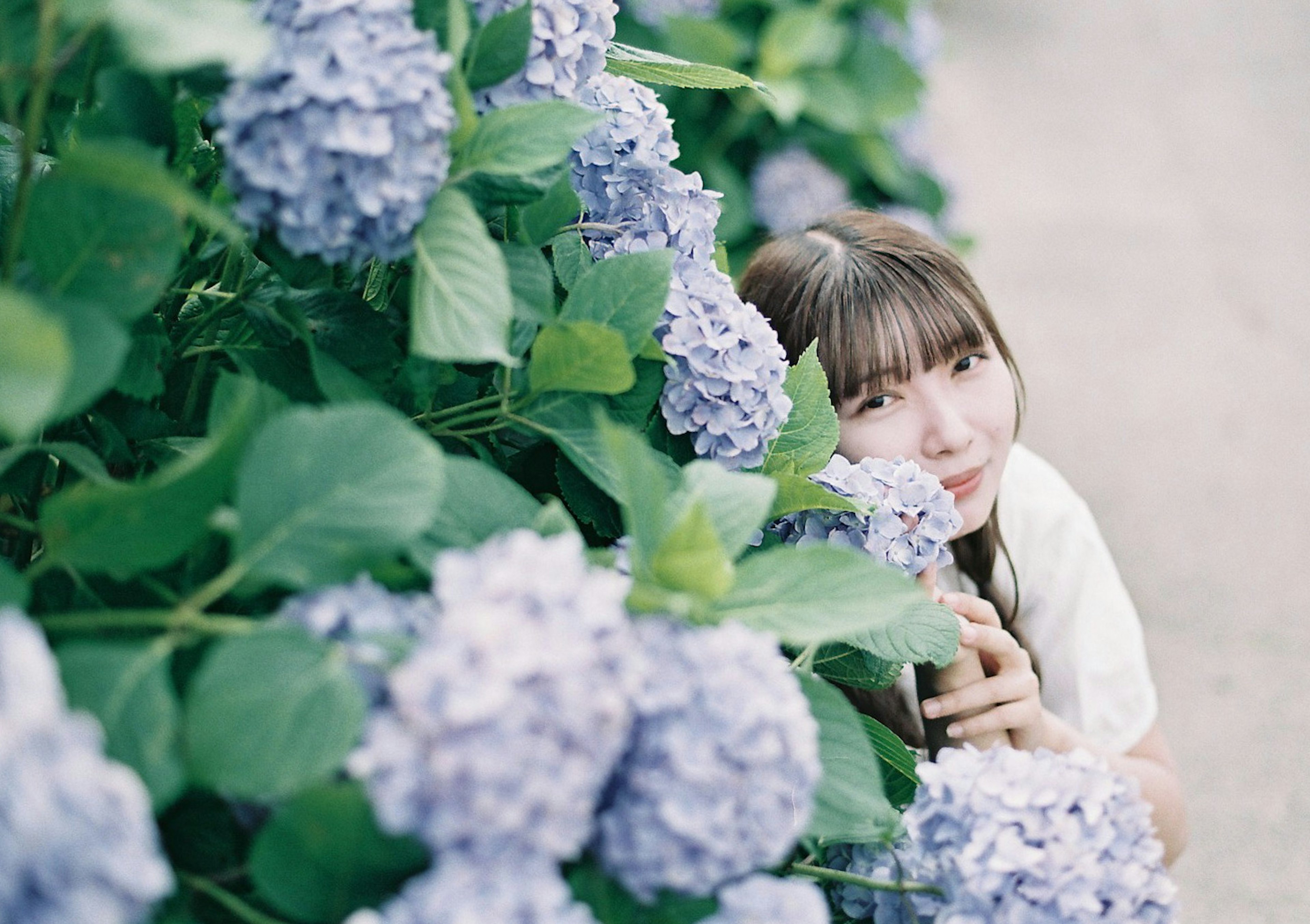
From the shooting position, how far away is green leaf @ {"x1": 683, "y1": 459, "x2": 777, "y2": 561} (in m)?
0.50

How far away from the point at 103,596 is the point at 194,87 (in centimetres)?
22

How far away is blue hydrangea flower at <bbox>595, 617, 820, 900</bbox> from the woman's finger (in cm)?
51

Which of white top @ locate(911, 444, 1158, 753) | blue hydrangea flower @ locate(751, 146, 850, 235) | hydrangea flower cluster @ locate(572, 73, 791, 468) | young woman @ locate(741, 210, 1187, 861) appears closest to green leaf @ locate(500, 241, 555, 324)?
hydrangea flower cluster @ locate(572, 73, 791, 468)

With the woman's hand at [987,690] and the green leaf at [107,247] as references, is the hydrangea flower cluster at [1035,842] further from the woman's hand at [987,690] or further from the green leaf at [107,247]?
the green leaf at [107,247]

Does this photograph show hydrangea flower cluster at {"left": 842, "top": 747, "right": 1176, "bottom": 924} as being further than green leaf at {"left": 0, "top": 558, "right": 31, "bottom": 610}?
Yes

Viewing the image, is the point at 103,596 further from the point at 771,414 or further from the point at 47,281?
the point at 771,414

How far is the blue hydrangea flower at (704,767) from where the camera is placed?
42cm

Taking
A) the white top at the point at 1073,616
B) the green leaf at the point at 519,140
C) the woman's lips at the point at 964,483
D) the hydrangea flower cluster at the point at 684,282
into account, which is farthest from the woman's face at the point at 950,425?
the green leaf at the point at 519,140

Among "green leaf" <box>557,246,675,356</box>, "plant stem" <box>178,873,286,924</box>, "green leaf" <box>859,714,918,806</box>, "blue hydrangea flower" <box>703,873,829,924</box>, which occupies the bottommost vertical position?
"green leaf" <box>859,714,918,806</box>

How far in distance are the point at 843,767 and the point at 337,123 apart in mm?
368

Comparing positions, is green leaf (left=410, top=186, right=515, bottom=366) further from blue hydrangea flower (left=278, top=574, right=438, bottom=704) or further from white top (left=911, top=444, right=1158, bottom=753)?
white top (left=911, top=444, right=1158, bottom=753)

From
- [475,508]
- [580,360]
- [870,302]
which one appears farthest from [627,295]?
[870,302]

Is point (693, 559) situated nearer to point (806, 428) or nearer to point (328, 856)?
point (328, 856)

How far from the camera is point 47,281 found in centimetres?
47
